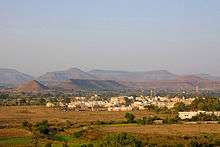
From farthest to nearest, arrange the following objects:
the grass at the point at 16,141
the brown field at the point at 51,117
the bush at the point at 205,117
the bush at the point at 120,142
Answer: the bush at the point at 205,117 < the brown field at the point at 51,117 < the grass at the point at 16,141 < the bush at the point at 120,142

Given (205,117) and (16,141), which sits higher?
(205,117)

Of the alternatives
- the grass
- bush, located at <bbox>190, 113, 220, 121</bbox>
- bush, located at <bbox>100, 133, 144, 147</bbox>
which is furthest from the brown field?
bush, located at <bbox>100, 133, 144, 147</bbox>

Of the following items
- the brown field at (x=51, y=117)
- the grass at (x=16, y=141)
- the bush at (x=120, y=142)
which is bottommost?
the grass at (x=16, y=141)

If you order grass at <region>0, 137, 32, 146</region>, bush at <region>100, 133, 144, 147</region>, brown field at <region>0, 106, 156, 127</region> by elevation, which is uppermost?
bush at <region>100, 133, 144, 147</region>

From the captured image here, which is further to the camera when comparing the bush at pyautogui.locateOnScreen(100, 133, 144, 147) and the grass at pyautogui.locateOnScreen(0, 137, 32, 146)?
the grass at pyautogui.locateOnScreen(0, 137, 32, 146)

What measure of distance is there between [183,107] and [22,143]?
5078 cm

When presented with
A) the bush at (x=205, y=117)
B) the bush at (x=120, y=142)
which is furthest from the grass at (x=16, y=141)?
the bush at (x=205, y=117)

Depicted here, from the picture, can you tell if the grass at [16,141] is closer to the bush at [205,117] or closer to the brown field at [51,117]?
the brown field at [51,117]

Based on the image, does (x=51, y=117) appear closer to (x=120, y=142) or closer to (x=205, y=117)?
(x=205, y=117)

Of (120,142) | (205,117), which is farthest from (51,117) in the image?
(120,142)

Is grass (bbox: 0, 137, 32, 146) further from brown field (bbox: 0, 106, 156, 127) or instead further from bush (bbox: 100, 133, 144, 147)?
brown field (bbox: 0, 106, 156, 127)

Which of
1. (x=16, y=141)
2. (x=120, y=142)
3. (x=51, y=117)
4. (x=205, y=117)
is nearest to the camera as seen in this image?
(x=120, y=142)

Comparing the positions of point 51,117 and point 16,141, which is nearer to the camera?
point 16,141

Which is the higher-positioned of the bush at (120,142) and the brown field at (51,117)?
the bush at (120,142)
